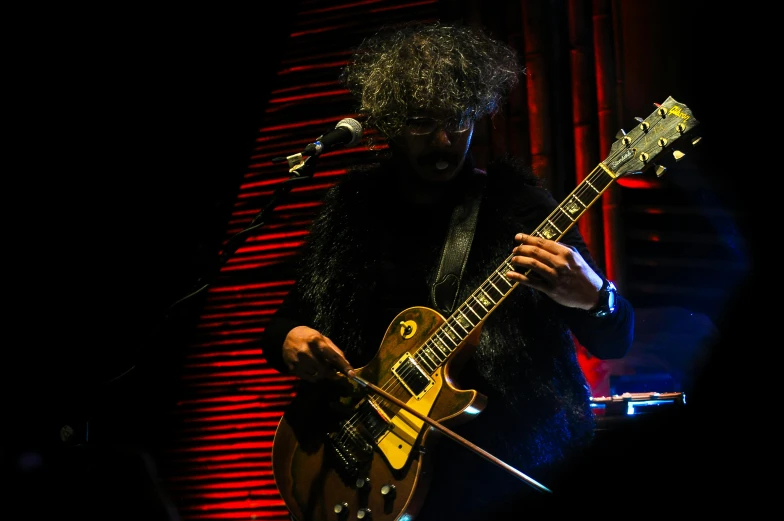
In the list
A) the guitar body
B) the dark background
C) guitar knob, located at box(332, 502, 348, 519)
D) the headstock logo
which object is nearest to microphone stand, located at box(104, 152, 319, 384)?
the guitar body

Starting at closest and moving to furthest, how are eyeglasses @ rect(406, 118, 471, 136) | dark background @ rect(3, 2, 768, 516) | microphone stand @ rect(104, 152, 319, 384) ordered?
microphone stand @ rect(104, 152, 319, 384), eyeglasses @ rect(406, 118, 471, 136), dark background @ rect(3, 2, 768, 516)

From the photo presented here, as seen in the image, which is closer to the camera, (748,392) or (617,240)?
(748,392)

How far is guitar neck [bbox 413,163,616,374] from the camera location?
233 cm

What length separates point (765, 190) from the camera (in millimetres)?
3023

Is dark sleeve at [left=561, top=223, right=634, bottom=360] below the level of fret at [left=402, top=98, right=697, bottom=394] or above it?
below

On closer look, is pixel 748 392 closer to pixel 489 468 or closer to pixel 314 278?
pixel 489 468

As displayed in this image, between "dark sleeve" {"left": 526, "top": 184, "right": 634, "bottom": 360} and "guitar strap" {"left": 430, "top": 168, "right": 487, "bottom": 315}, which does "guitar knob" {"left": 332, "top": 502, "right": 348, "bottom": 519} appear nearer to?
"guitar strap" {"left": 430, "top": 168, "right": 487, "bottom": 315}

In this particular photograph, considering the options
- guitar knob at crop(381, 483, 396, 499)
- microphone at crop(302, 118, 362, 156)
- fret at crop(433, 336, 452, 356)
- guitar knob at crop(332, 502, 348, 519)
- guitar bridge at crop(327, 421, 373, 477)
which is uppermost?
microphone at crop(302, 118, 362, 156)

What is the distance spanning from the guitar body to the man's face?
1.57ft

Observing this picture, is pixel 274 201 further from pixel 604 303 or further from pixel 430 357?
pixel 604 303

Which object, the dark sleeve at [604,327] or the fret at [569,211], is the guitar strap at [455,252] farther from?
the dark sleeve at [604,327]

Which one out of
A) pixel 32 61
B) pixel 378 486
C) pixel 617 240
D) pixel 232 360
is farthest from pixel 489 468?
pixel 32 61

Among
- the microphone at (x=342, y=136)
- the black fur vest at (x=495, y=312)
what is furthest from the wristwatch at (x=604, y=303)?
the microphone at (x=342, y=136)

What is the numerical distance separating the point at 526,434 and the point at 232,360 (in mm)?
2091
